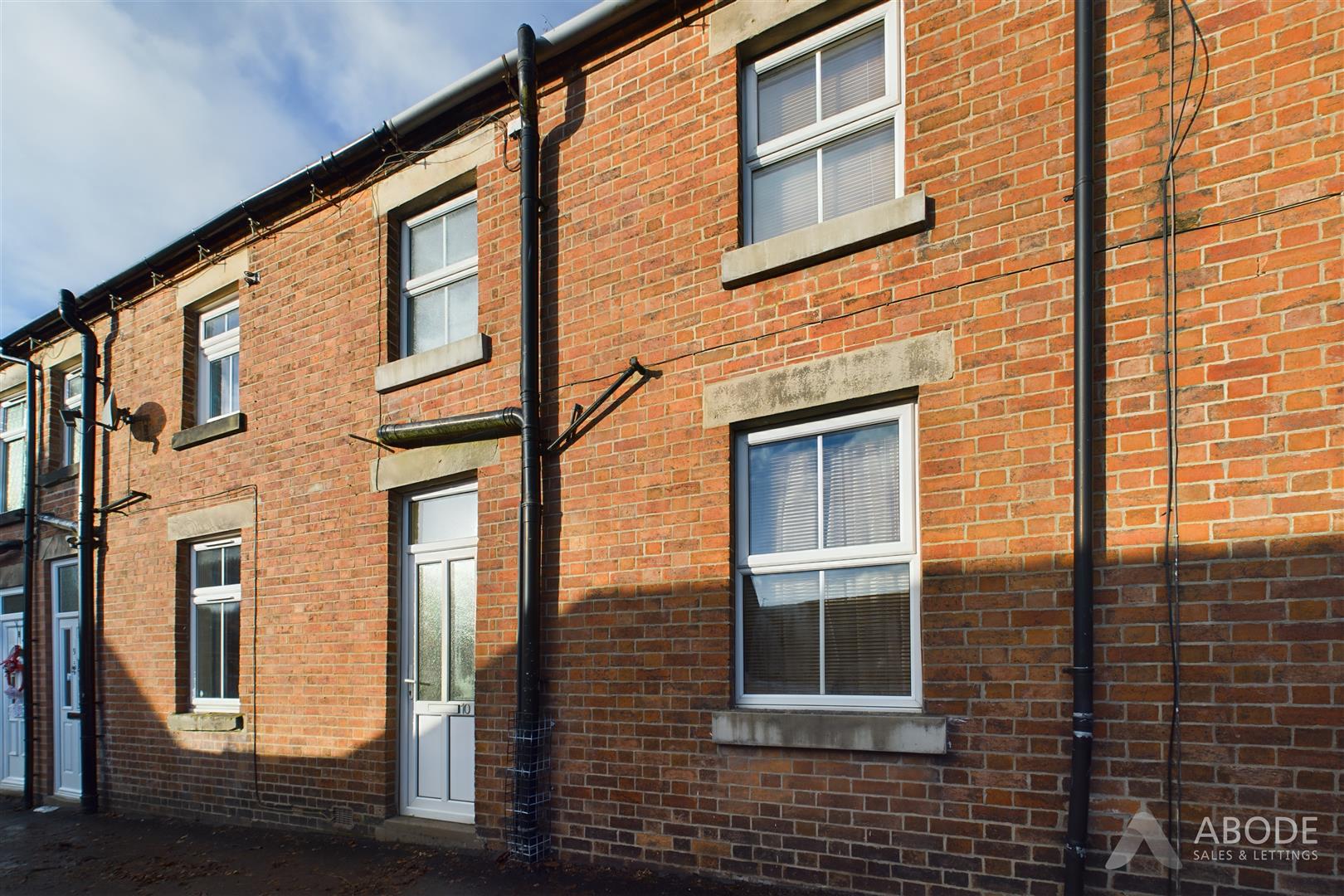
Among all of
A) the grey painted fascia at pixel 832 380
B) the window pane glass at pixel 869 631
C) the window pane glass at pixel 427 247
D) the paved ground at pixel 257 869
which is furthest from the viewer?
the window pane glass at pixel 427 247

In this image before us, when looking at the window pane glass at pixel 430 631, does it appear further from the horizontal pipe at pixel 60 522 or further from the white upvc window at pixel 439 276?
the horizontal pipe at pixel 60 522

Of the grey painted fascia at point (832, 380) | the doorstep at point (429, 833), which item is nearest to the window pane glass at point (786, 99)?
the grey painted fascia at point (832, 380)

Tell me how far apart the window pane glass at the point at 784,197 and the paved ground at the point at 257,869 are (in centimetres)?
395

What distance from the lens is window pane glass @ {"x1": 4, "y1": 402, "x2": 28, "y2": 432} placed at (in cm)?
1261

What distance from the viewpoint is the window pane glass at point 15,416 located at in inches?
496

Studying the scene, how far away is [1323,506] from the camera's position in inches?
148

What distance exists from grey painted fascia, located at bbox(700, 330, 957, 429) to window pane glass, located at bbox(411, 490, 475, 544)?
8.20 feet

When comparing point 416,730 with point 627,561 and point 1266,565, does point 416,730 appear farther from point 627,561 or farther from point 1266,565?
point 1266,565

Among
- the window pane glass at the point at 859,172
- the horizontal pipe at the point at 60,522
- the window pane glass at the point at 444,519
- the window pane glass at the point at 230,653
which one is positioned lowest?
the window pane glass at the point at 230,653

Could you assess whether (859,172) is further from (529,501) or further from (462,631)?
(462,631)

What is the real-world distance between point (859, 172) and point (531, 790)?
444 centimetres

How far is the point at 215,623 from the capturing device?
359 inches

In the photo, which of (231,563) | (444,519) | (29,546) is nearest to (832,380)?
(444,519)

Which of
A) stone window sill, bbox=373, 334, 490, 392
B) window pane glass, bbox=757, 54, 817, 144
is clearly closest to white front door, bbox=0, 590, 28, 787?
stone window sill, bbox=373, 334, 490, 392
